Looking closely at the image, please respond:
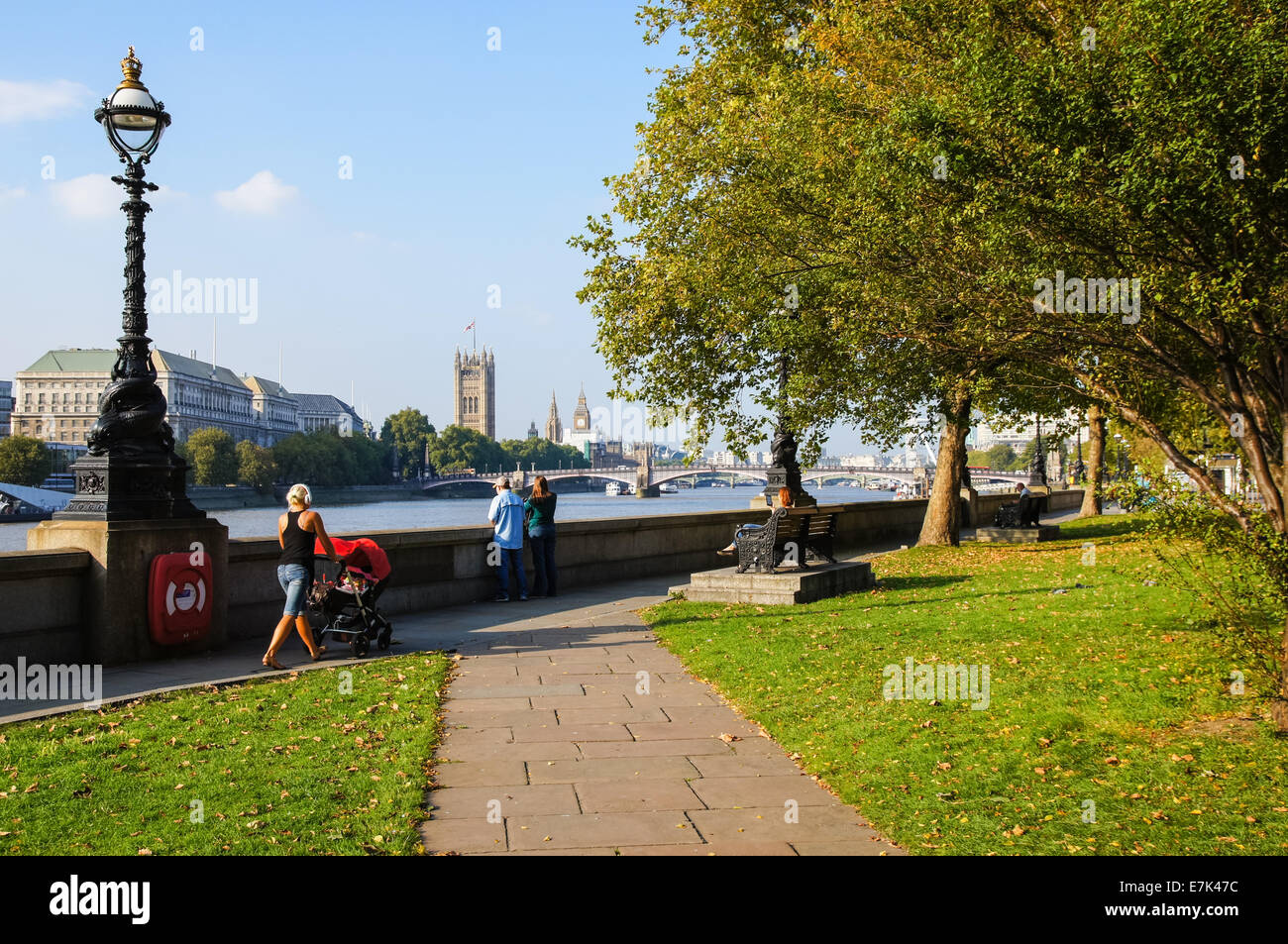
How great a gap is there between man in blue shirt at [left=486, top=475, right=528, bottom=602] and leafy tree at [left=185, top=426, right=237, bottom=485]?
286ft

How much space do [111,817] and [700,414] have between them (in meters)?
16.3

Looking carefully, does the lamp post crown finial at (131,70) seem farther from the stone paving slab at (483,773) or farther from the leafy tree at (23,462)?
the leafy tree at (23,462)

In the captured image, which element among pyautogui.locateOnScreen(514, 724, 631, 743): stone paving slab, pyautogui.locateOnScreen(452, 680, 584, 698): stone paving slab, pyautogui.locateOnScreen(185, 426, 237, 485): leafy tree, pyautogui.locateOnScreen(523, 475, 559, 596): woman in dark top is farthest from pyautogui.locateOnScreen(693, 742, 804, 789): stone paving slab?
pyautogui.locateOnScreen(185, 426, 237, 485): leafy tree

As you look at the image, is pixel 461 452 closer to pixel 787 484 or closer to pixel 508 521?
pixel 787 484

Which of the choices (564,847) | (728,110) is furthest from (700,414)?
(564,847)

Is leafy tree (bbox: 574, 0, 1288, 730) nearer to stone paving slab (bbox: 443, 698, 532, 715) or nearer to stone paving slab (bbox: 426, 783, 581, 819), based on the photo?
stone paving slab (bbox: 426, 783, 581, 819)

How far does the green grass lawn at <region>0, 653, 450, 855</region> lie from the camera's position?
14.7 ft

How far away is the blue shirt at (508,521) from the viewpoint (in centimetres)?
1302

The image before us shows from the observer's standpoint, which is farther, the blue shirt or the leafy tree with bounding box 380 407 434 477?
the leafy tree with bounding box 380 407 434 477

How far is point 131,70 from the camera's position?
9102 mm

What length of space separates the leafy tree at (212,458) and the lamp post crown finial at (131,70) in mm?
89957

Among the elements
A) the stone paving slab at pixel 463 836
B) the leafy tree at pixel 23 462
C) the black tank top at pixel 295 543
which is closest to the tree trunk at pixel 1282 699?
the stone paving slab at pixel 463 836
